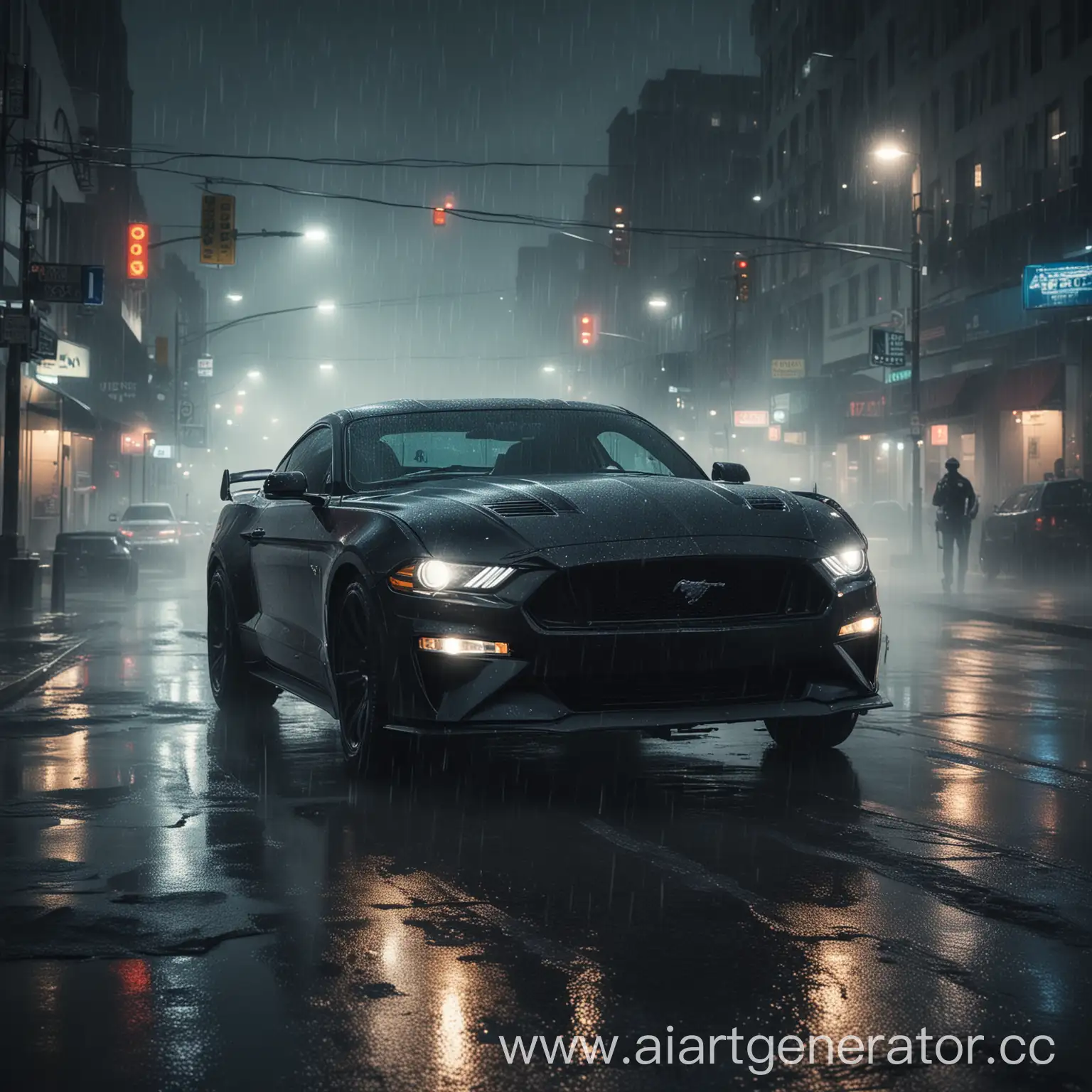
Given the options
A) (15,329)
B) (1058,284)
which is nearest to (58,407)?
(15,329)

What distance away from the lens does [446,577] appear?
24.7ft

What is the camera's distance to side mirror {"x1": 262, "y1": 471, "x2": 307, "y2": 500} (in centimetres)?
902

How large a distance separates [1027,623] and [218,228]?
20.5 metres

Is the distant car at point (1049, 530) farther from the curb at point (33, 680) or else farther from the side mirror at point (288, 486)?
the side mirror at point (288, 486)

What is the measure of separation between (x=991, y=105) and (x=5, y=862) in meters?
43.0

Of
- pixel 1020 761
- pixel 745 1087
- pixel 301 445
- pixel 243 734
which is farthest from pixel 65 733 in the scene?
pixel 745 1087

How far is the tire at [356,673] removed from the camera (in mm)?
7832

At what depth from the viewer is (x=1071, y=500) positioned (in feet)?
102

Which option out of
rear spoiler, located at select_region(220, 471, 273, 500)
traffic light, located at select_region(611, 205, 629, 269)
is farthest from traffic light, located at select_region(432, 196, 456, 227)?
rear spoiler, located at select_region(220, 471, 273, 500)

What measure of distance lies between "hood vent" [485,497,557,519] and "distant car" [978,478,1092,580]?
24344mm

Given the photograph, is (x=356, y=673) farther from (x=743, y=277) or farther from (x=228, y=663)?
(x=743, y=277)

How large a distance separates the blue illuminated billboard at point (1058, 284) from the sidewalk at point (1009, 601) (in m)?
5.03

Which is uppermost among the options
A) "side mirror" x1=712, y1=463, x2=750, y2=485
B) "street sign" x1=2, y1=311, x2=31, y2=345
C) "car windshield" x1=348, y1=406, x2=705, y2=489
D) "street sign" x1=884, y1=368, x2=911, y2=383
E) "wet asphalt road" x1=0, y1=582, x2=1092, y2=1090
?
"street sign" x1=884, y1=368, x2=911, y2=383

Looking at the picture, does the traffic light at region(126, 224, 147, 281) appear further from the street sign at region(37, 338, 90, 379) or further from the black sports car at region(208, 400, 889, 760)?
the black sports car at region(208, 400, 889, 760)
